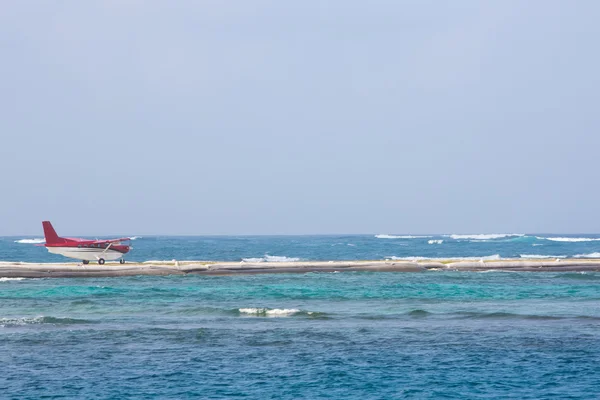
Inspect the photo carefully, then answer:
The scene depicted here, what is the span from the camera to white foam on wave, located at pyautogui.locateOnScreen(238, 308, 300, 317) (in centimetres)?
3547

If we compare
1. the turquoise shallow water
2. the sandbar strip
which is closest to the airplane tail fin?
the sandbar strip

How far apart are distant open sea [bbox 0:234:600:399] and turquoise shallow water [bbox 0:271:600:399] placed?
2.7 inches

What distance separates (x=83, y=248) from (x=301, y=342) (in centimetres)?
3507

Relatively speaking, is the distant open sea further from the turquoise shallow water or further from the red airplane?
the red airplane

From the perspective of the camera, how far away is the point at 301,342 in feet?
90.6

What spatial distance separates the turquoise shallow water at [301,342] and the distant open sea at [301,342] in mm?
68

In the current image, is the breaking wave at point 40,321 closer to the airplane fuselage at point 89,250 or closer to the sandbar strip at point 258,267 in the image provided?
the sandbar strip at point 258,267

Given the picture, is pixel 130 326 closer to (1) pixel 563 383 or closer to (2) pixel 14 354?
(2) pixel 14 354

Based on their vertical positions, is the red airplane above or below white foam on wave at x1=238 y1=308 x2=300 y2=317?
above

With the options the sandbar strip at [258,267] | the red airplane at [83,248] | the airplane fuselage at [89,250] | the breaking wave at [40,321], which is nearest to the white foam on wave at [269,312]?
the breaking wave at [40,321]

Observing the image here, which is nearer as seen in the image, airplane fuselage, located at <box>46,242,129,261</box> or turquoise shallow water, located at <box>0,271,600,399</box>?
turquoise shallow water, located at <box>0,271,600,399</box>

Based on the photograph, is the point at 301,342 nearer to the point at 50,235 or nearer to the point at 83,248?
the point at 83,248

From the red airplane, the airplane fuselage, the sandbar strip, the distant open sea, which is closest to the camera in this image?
the distant open sea

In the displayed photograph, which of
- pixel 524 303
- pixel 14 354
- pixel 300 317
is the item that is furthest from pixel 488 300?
pixel 14 354
